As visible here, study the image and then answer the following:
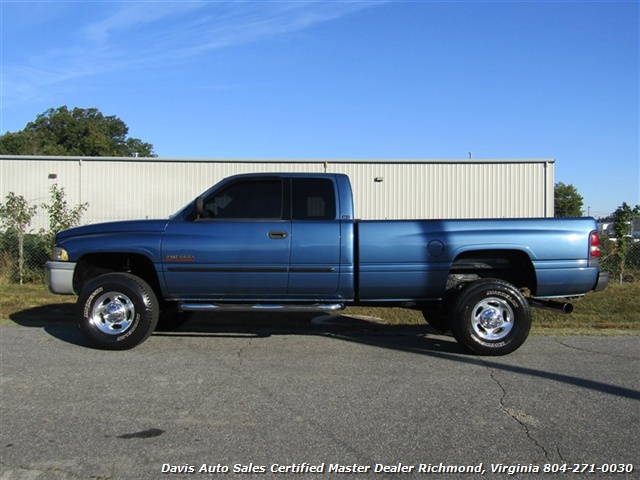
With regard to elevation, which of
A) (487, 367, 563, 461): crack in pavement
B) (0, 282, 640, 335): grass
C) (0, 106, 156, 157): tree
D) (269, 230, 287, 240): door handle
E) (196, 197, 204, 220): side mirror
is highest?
(0, 106, 156, 157): tree

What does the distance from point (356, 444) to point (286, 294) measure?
292cm

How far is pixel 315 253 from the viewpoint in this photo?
21.2ft

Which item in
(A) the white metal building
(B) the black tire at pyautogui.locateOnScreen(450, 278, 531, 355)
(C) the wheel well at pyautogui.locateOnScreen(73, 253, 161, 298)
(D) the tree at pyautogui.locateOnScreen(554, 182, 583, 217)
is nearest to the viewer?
(B) the black tire at pyautogui.locateOnScreen(450, 278, 531, 355)

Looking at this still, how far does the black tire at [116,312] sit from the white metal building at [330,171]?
14.6 m

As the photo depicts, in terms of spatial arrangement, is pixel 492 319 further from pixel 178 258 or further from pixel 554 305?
pixel 178 258

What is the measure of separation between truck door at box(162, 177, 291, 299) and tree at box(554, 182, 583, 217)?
45.1 metres

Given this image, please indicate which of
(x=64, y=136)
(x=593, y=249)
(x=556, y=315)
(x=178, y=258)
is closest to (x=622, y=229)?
(x=556, y=315)

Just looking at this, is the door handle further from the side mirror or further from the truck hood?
the truck hood

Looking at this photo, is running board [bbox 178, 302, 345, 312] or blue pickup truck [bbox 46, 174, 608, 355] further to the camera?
running board [bbox 178, 302, 345, 312]

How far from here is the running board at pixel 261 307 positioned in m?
6.48

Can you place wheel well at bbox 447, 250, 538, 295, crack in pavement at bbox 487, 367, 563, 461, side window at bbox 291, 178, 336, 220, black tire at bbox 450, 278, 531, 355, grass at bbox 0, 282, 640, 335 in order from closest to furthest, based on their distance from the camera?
crack in pavement at bbox 487, 367, 563, 461
black tire at bbox 450, 278, 531, 355
wheel well at bbox 447, 250, 538, 295
side window at bbox 291, 178, 336, 220
grass at bbox 0, 282, 640, 335

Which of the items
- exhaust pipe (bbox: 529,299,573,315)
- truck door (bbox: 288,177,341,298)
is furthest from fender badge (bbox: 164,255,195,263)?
exhaust pipe (bbox: 529,299,573,315)

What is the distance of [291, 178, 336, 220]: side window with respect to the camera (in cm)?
665

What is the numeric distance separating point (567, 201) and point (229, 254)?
155 feet
